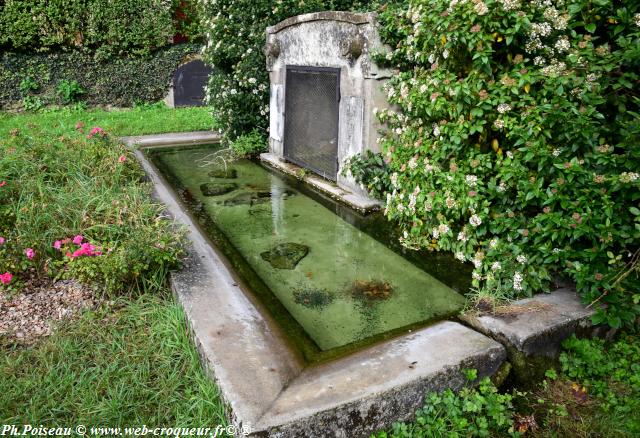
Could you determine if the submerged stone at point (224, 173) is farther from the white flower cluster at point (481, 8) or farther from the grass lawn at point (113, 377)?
the white flower cluster at point (481, 8)

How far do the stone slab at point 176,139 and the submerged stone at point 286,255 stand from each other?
4.15 meters

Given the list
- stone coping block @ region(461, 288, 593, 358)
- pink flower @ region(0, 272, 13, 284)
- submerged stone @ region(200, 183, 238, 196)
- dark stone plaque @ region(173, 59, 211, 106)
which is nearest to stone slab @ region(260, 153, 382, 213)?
submerged stone @ region(200, 183, 238, 196)

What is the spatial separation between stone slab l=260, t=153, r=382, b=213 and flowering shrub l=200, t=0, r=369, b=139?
0.79 metres

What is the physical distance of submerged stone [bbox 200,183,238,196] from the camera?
5.07 metres

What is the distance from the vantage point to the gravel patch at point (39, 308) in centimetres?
267

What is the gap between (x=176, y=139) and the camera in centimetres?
750

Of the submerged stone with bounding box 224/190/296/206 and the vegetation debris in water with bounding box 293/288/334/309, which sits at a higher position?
the submerged stone with bounding box 224/190/296/206

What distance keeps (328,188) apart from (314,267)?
1.69 metres

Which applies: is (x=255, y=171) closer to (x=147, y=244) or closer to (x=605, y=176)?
(x=147, y=244)

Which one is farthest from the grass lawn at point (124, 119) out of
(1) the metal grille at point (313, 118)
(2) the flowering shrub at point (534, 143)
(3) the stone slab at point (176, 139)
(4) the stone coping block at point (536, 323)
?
(4) the stone coping block at point (536, 323)

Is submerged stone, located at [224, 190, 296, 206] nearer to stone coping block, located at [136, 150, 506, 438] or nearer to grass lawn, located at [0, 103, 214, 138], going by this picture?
stone coping block, located at [136, 150, 506, 438]

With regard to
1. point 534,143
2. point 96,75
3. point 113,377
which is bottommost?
point 113,377

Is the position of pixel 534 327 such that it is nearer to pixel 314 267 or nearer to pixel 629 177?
pixel 629 177

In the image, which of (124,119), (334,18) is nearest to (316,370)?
(334,18)
